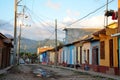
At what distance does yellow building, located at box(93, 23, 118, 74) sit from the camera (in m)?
28.6

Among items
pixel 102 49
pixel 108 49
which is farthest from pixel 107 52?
pixel 102 49

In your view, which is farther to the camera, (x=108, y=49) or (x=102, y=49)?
(x=102, y=49)

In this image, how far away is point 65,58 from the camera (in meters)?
60.5

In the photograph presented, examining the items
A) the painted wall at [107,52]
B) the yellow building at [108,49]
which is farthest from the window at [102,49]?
the painted wall at [107,52]

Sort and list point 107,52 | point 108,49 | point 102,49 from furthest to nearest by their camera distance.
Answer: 1. point 102,49
2. point 107,52
3. point 108,49

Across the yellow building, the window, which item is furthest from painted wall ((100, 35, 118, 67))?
the window

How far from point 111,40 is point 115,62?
7.89 ft

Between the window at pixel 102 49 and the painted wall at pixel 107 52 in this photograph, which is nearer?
the painted wall at pixel 107 52

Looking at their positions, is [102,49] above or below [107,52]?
above

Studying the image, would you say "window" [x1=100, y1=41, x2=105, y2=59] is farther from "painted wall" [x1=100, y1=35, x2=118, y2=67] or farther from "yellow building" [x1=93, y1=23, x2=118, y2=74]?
"painted wall" [x1=100, y1=35, x2=118, y2=67]

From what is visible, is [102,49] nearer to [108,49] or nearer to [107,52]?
[107,52]

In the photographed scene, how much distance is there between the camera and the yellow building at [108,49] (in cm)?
2857

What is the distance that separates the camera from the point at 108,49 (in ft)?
99.8

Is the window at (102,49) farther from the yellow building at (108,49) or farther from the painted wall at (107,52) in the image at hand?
the painted wall at (107,52)
